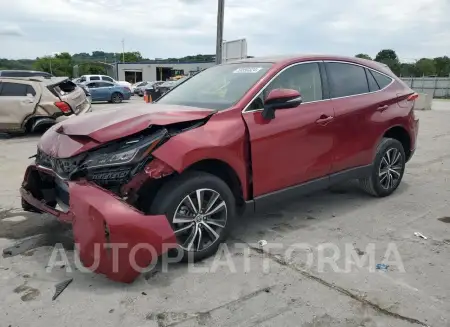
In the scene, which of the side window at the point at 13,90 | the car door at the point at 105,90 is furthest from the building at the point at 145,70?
the side window at the point at 13,90

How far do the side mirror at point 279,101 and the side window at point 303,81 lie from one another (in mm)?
213

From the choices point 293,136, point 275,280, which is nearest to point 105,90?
point 293,136

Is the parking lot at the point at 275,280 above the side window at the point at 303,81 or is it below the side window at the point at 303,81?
below

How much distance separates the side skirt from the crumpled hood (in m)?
0.93

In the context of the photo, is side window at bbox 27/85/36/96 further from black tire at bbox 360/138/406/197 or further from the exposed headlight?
black tire at bbox 360/138/406/197

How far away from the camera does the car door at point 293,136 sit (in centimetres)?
373

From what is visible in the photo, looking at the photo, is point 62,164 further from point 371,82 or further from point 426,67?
point 426,67

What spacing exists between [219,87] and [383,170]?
2404 millimetres

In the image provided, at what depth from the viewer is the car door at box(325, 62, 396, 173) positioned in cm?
445

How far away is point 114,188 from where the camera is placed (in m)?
3.19

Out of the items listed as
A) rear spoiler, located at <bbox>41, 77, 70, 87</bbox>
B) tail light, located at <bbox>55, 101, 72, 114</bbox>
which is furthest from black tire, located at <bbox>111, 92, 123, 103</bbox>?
tail light, located at <bbox>55, 101, 72, 114</bbox>

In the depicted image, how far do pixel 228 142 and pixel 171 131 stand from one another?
1.62ft

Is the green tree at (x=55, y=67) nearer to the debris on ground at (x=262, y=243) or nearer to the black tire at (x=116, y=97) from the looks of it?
the black tire at (x=116, y=97)

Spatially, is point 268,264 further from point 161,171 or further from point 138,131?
point 138,131
